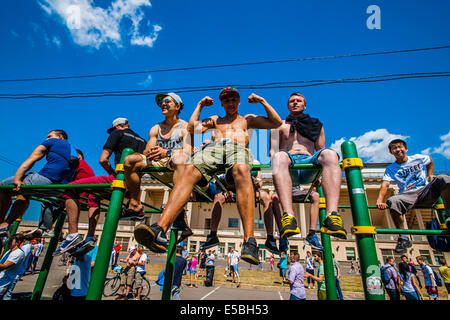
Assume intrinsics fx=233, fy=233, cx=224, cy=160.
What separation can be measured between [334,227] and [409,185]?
10.0ft

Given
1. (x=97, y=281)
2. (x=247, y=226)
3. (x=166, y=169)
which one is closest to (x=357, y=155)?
(x=247, y=226)

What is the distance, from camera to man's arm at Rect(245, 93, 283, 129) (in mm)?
3273

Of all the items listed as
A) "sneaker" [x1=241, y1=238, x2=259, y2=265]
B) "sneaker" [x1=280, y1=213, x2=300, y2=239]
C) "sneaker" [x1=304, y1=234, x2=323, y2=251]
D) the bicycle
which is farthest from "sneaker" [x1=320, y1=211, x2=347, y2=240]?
the bicycle

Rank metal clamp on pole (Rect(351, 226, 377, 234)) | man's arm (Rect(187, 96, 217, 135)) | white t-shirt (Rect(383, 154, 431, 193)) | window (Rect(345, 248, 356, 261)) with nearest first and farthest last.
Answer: metal clamp on pole (Rect(351, 226, 377, 234)) → man's arm (Rect(187, 96, 217, 135)) → white t-shirt (Rect(383, 154, 431, 193)) → window (Rect(345, 248, 356, 261))

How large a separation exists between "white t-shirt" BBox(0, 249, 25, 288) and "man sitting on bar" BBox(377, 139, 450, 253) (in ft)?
27.0

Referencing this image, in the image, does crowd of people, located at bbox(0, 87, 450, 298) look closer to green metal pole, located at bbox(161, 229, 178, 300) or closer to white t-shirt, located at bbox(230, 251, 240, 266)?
green metal pole, located at bbox(161, 229, 178, 300)

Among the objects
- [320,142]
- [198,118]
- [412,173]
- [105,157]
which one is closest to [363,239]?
[320,142]

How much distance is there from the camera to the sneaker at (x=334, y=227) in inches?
95.1

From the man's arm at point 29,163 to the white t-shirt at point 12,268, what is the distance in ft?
10.6

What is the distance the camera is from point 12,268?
5754mm

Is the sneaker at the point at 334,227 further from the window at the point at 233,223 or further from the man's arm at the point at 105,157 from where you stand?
the window at the point at 233,223

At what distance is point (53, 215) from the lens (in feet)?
19.9

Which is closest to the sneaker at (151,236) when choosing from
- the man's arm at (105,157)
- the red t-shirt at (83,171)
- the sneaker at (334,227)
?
the sneaker at (334,227)

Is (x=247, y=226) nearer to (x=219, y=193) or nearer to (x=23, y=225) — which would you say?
(x=219, y=193)
